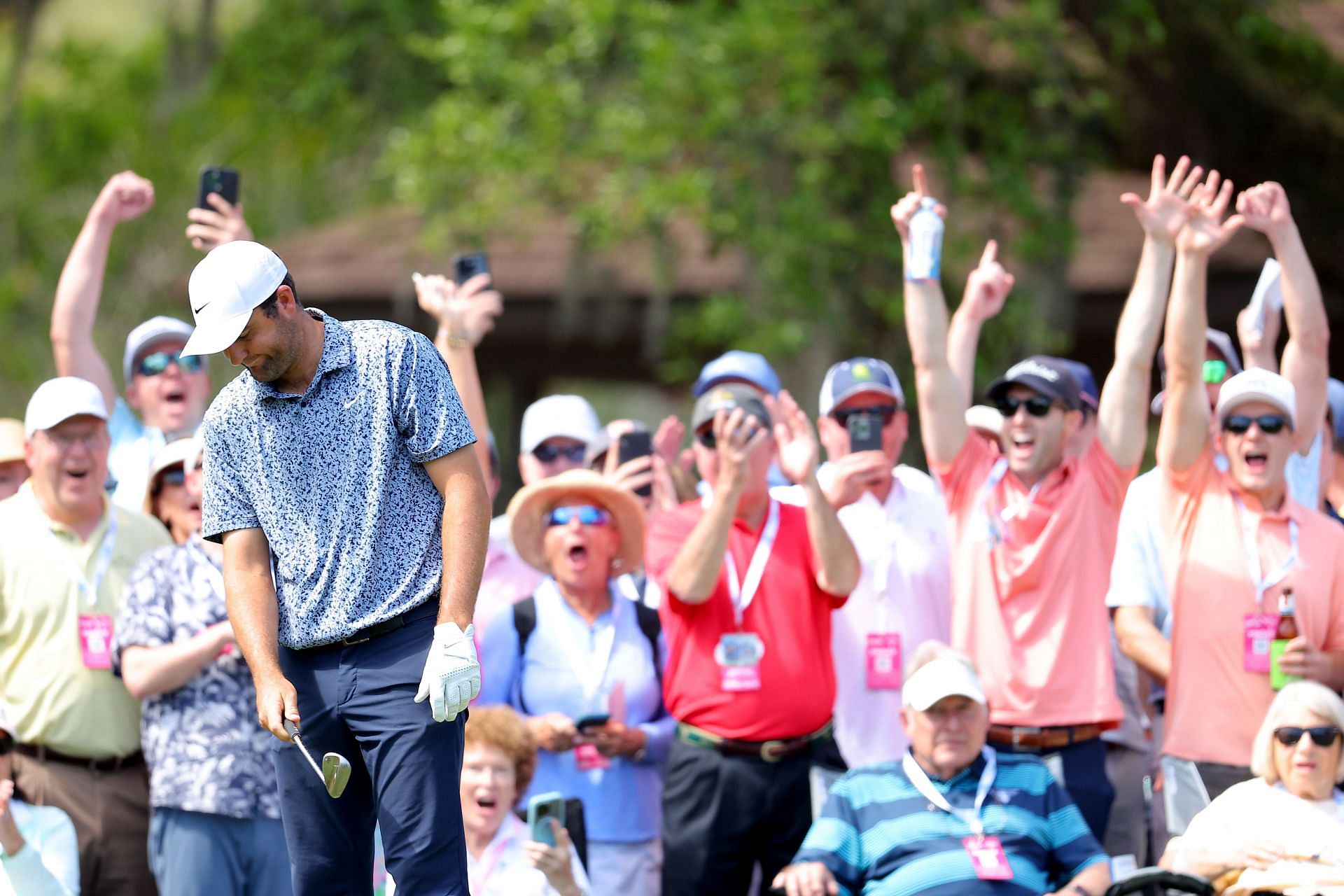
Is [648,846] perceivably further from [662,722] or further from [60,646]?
[60,646]

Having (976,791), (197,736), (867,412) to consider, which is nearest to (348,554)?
(197,736)

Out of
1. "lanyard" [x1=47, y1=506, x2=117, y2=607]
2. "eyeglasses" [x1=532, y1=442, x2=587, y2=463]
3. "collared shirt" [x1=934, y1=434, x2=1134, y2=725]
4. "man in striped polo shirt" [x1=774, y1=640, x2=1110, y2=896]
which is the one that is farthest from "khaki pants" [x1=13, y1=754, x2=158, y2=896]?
"collared shirt" [x1=934, y1=434, x2=1134, y2=725]

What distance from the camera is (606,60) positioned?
11.1 meters

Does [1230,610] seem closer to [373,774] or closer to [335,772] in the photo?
[373,774]

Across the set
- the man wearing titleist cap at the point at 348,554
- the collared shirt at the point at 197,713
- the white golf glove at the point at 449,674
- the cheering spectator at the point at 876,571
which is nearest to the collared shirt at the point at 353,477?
the man wearing titleist cap at the point at 348,554

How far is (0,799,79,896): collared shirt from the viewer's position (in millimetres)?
5551

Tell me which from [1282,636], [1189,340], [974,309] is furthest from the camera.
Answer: [974,309]

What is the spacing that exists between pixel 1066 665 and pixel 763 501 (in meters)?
1.16

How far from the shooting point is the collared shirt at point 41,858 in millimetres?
5551

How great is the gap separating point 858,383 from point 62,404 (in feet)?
9.02

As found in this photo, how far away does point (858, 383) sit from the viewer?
6.51 m

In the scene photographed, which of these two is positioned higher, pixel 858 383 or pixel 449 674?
pixel 858 383

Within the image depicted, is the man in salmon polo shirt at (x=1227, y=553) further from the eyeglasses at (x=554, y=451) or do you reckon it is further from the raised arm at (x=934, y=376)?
the eyeglasses at (x=554, y=451)

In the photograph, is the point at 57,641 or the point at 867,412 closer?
the point at 57,641
